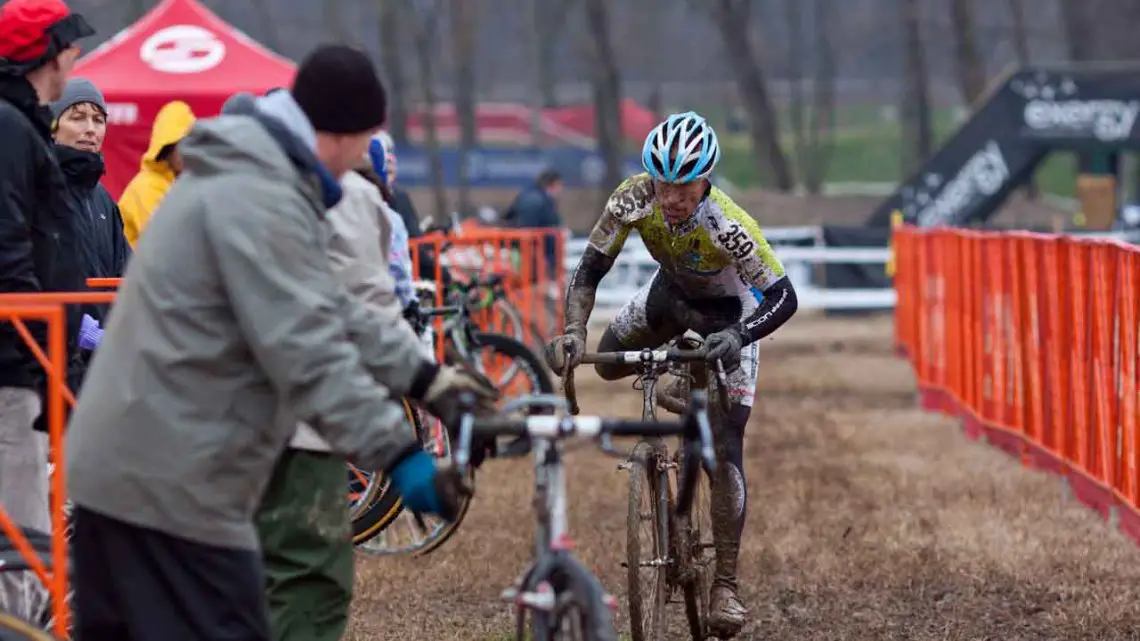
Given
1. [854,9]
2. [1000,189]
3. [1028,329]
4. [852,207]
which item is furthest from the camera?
[854,9]

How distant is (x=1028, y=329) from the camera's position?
11.9m

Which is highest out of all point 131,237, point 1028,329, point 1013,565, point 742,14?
point 742,14

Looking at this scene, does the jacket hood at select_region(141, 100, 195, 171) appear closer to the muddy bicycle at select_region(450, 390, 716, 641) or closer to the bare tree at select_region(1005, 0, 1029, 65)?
the muddy bicycle at select_region(450, 390, 716, 641)

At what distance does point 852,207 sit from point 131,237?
3481cm

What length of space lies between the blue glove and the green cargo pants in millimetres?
1070

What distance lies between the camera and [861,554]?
9.16 meters

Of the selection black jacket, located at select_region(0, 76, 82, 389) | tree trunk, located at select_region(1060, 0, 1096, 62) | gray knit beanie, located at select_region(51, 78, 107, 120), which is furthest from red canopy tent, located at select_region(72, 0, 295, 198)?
tree trunk, located at select_region(1060, 0, 1096, 62)

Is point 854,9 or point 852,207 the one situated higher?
point 854,9

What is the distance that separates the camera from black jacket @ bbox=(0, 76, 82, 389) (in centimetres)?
547

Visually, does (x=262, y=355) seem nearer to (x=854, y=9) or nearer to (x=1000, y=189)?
(x=1000, y=189)

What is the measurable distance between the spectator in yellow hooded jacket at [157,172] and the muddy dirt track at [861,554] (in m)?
1.90

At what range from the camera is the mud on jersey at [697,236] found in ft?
24.2

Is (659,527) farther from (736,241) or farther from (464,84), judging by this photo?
(464,84)

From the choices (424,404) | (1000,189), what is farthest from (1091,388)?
(1000,189)
